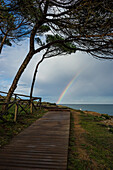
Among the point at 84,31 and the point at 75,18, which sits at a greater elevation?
the point at 75,18

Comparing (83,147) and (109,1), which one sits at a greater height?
(109,1)

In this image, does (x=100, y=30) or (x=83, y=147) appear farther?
(x=100, y=30)

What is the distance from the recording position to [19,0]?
550cm

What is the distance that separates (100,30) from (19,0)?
4.47 metres

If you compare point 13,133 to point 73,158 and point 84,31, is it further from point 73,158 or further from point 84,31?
point 84,31

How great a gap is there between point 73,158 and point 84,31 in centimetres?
635

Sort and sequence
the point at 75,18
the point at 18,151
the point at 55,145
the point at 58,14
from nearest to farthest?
the point at 18,151
the point at 55,145
the point at 75,18
the point at 58,14

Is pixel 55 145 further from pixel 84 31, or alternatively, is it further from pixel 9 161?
pixel 84 31

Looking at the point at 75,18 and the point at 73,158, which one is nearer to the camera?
the point at 73,158

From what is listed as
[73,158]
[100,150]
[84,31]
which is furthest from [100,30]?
[73,158]

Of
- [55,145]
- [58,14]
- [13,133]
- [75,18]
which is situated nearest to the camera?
[55,145]

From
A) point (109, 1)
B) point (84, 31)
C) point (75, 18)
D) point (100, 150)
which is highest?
point (109, 1)

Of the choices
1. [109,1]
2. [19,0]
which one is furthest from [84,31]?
[19,0]

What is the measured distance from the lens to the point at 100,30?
22.0 feet
